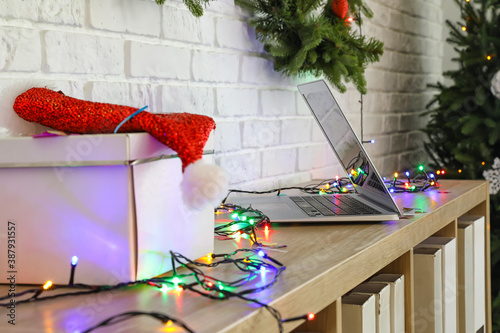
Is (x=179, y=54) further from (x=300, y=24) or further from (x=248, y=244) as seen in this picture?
(x=248, y=244)

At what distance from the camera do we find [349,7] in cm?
191

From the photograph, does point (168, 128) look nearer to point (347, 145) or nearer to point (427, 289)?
Result: point (347, 145)

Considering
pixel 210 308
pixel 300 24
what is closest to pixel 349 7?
pixel 300 24

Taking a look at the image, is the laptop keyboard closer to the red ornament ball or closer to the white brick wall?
the white brick wall

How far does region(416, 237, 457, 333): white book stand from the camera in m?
1.42

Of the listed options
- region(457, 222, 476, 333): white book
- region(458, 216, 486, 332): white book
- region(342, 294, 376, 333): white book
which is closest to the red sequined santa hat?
region(342, 294, 376, 333): white book

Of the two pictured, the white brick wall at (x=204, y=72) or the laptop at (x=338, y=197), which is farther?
the laptop at (x=338, y=197)

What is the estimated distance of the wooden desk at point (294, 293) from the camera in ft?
2.14

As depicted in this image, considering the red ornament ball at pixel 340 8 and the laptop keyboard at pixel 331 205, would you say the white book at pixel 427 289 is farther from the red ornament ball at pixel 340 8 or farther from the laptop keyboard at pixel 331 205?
the red ornament ball at pixel 340 8

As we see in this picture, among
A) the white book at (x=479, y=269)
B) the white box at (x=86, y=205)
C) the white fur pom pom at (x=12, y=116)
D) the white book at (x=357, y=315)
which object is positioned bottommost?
the white book at (x=479, y=269)

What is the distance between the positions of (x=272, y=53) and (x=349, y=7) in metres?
0.38

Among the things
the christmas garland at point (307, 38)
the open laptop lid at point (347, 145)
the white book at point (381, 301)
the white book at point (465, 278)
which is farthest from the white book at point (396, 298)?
the christmas garland at point (307, 38)

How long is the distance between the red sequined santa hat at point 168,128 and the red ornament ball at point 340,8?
1.06 meters

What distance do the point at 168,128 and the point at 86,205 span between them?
133mm
